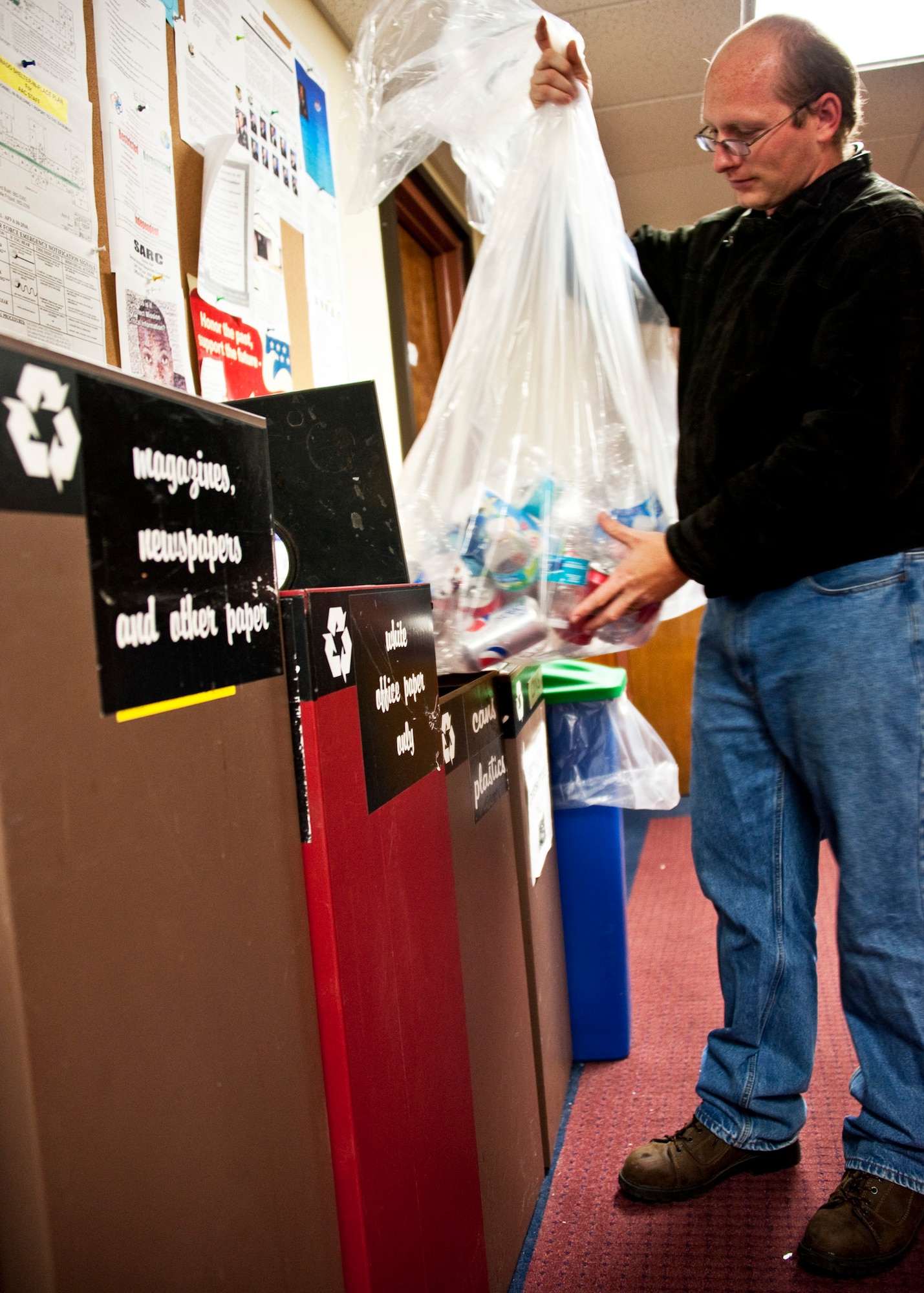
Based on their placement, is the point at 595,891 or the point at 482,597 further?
the point at 595,891

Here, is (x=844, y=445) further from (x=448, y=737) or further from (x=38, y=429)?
(x=38, y=429)

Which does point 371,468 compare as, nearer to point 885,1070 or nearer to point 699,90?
point 885,1070

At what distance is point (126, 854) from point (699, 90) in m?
2.36

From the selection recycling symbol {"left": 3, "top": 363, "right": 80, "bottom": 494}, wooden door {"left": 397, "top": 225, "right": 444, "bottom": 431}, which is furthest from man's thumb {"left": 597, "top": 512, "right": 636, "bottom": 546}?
wooden door {"left": 397, "top": 225, "right": 444, "bottom": 431}

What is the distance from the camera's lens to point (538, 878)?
A: 4.41 ft

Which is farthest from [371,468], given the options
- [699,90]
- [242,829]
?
[699,90]

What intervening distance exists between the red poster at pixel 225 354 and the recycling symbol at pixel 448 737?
494 millimetres

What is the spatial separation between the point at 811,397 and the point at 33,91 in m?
0.85

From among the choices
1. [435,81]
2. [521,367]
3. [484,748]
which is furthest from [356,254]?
[484,748]

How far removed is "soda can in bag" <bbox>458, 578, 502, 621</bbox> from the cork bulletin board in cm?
43

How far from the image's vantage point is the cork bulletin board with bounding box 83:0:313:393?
0.98m

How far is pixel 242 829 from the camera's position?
0.50 metres

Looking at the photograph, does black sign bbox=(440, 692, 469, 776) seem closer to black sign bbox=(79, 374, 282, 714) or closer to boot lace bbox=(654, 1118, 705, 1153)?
black sign bbox=(79, 374, 282, 714)

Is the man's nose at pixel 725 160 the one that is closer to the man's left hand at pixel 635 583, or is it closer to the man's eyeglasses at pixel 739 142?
the man's eyeglasses at pixel 739 142
